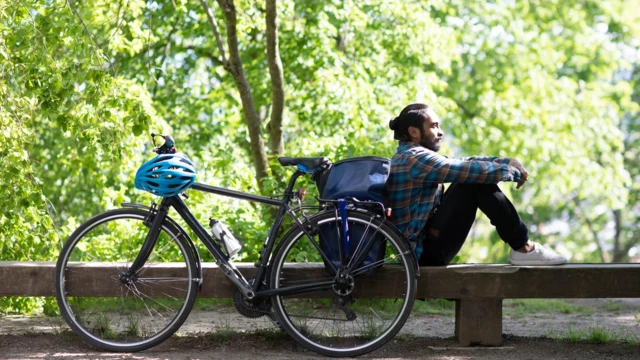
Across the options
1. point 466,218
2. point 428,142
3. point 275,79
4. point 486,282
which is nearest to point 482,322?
point 486,282

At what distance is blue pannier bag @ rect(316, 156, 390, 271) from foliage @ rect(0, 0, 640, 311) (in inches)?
62.0

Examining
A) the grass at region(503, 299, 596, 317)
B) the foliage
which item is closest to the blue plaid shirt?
the foliage

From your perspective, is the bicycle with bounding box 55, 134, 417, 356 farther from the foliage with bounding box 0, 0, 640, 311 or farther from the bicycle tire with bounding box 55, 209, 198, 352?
the foliage with bounding box 0, 0, 640, 311

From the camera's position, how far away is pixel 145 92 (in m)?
8.71

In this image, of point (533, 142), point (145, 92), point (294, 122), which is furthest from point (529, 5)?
point (145, 92)

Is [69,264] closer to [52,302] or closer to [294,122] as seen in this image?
[52,302]

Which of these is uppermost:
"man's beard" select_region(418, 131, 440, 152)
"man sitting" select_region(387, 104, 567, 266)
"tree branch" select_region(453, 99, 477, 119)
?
"tree branch" select_region(453, 99, 477, 119)

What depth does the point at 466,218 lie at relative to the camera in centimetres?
470

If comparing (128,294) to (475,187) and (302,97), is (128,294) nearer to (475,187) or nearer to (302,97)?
(475,187)

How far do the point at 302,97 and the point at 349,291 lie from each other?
668 cm

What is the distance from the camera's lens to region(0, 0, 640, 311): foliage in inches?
219

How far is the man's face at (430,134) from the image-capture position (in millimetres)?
4762

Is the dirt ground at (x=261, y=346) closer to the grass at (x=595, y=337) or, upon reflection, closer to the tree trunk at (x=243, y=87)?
the grass at (x=595, y=337)

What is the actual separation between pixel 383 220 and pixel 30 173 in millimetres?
2543
